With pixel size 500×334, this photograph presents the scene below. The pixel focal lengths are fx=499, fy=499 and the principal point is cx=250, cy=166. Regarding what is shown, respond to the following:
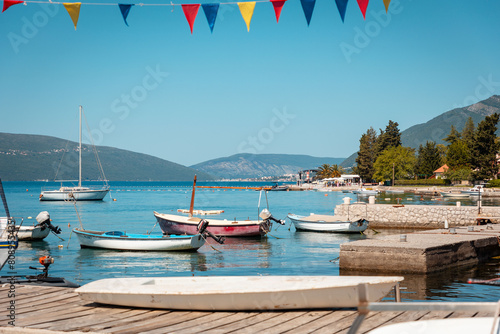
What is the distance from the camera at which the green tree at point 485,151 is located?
303 ft

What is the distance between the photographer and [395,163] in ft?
404

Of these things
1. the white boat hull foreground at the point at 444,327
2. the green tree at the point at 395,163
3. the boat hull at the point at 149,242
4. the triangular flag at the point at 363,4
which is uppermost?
the green tree at the point at 395,163

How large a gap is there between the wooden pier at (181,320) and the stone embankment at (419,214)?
83.3 ft

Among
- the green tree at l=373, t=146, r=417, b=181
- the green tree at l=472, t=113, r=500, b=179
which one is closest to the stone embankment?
the green tree at l=472, t=113, r=500, b=179

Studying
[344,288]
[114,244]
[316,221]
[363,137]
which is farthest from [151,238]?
[363,137]

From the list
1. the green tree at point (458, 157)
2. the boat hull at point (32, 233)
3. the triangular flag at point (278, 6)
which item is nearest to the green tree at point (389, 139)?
the green tree at point (458, 157)

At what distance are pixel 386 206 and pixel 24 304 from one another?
30835mm

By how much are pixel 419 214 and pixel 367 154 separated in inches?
4352

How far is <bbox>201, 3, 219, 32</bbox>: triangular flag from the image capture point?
12062 mm

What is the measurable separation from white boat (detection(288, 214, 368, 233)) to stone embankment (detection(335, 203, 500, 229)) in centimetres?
203

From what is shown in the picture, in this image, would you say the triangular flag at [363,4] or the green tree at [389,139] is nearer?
the triangular flag at [363,4]

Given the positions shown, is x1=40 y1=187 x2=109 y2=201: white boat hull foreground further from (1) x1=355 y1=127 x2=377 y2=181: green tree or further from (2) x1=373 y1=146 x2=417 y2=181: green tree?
(1) x1=355 y1=127 x2=377 y2=181: green tree

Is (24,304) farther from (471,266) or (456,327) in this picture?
(471,266)

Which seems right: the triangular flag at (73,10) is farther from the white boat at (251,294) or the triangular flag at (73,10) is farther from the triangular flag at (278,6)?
the white boat at (251,294)
